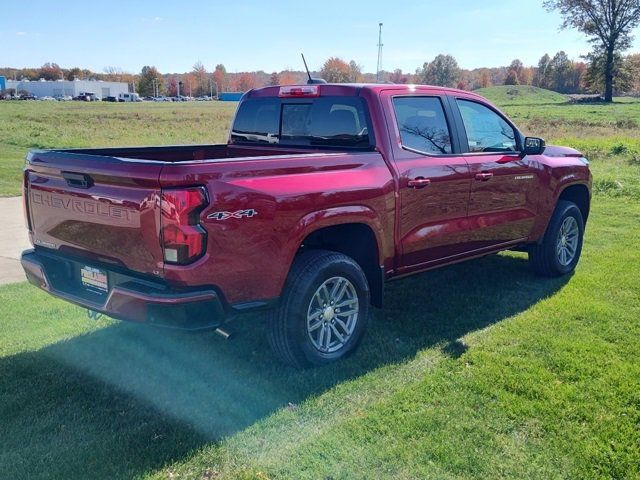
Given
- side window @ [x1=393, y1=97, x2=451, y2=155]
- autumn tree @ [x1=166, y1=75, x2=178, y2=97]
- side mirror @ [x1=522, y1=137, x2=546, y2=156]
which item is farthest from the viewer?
autumn tree @ [x1=166, y1=75, x2=178, y2=97]

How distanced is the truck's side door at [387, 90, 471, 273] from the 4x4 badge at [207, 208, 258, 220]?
137 cm

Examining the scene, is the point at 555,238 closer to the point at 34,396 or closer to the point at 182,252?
the point at 182,252

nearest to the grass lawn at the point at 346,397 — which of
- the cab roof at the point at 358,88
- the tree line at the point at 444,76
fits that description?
the cab roof at the point at 358,88

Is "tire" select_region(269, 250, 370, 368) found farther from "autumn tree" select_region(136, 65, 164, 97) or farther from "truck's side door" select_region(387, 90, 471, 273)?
"autumn tree" select_region(136, 65, 164, 97)

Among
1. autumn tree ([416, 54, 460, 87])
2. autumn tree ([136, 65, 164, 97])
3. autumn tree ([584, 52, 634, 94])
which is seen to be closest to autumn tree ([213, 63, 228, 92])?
autumn tree ([136, 65, 164, 97])

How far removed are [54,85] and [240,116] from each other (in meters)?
150

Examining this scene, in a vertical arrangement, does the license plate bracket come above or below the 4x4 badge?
below

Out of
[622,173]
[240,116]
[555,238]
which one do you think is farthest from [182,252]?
[622,173]

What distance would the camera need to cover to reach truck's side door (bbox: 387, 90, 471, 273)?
14.7 ft

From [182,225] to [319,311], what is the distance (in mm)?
1295

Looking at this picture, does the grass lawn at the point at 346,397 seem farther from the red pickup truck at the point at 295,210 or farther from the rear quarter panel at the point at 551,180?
the rear quarter panel at the point at 551,180

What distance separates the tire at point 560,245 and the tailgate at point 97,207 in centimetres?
427

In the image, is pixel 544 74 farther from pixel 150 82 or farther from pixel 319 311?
pixel 319 311

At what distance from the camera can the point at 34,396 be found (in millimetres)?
3658
